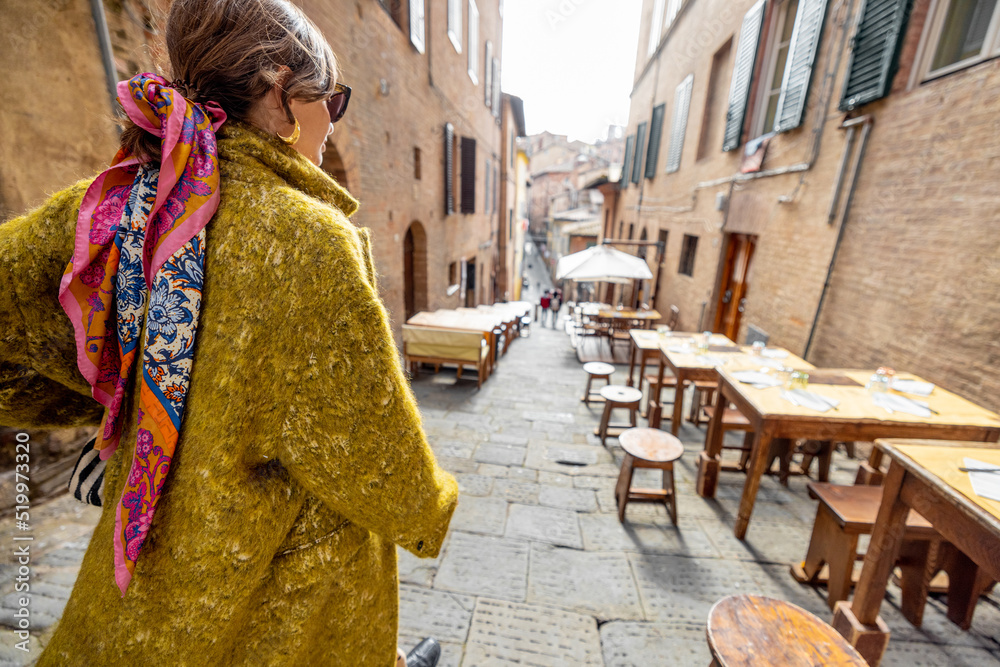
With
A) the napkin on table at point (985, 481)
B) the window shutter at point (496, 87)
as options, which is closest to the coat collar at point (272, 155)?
the napkin on table at point (985, 481)

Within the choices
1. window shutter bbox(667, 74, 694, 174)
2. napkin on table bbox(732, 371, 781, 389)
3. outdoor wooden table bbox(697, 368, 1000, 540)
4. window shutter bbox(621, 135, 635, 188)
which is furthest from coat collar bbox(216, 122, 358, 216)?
window shutter bbox(621, 135, 635, 188)

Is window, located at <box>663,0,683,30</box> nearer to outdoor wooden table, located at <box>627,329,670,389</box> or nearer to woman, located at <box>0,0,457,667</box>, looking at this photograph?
outdoor wooden table, located at <box>627,329,670,389</box>

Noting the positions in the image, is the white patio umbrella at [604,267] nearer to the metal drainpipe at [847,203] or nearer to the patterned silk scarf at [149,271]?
the metal drainpipe at [847,203]

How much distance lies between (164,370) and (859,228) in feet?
20.1

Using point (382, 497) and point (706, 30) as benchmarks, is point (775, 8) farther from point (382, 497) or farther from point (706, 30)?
point (382, 497)

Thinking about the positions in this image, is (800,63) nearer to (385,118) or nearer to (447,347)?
(385,118)

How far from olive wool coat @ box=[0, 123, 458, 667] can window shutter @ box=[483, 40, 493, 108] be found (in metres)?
14.4

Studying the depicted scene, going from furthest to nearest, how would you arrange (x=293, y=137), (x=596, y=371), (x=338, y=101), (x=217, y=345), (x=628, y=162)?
(x=628, y=162) < (x=596, y=371) < (x=338, y=101) < (x=293, y=137) < (x=217, y=345)

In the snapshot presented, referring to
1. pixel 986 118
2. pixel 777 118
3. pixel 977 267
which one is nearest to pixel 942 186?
pixel 986 118

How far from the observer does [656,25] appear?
42.2 ft

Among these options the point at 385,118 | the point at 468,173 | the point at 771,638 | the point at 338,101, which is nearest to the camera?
the point at 338,101

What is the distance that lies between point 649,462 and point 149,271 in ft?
10.8

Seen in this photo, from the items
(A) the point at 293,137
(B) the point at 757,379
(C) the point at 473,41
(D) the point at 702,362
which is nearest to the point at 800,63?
(D) the point at 702,362

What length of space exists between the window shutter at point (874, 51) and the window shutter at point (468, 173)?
26.7 feet
